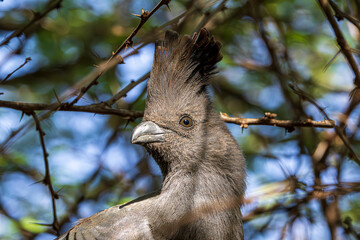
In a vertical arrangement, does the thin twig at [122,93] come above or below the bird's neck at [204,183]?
above

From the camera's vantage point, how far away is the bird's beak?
3604 mm

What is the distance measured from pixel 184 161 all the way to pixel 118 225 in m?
0.75

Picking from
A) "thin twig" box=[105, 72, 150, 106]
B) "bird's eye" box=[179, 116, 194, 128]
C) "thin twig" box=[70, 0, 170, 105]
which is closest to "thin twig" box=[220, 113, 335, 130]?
"bird's eye" box=[179, 116, 194, 128]

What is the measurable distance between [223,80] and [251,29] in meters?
0.77

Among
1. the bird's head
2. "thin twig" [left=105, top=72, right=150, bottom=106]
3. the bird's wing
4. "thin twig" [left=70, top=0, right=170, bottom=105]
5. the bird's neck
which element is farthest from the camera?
"thin twig" [left=105, top=72, right=150, bottom=106]

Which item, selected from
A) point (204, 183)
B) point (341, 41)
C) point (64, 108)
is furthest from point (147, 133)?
point (341, 41)

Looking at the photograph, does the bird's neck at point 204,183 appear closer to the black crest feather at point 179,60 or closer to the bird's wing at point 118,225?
the bird's wing at point 118,225

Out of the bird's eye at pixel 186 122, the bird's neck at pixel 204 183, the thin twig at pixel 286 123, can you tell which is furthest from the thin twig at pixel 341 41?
the bird's eye at pixel 186 122

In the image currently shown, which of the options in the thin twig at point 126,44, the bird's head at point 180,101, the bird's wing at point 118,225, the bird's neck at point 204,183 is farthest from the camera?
the bird's head at point 180,101

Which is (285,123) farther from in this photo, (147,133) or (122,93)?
(122,93)

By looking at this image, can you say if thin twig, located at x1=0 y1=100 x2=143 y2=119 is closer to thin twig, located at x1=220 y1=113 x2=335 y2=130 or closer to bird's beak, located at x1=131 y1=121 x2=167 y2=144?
bird's beak, located at x1=131 y1=121 x2=167 y2=144

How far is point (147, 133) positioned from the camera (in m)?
3.67

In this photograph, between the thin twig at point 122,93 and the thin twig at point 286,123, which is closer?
the thin twig at point 286,123

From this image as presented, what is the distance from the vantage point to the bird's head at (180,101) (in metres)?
3.73
